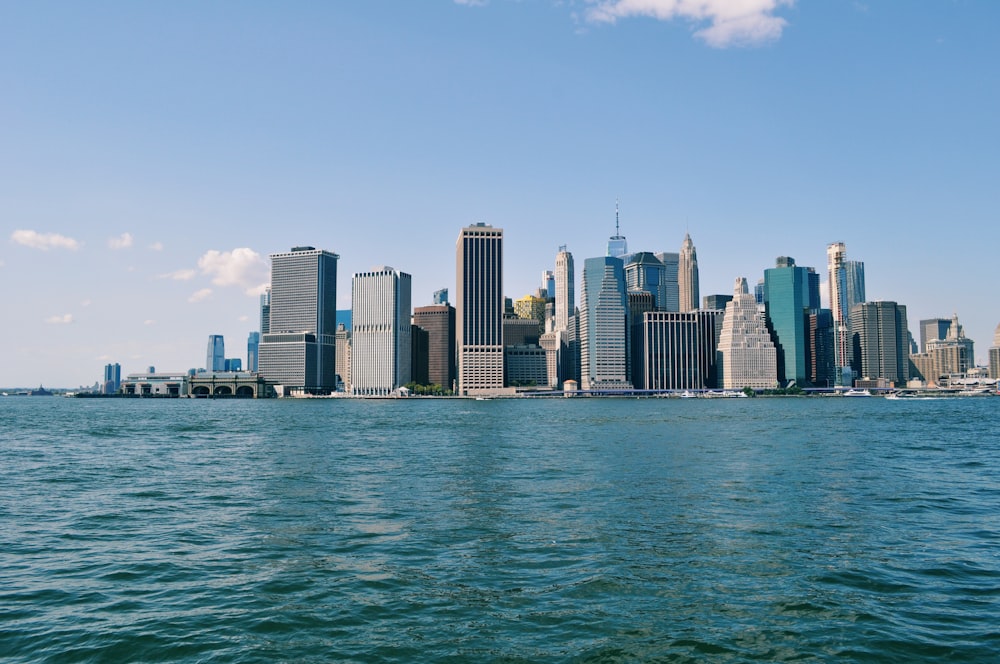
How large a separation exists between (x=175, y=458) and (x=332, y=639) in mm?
57036

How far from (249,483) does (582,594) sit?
114 feet

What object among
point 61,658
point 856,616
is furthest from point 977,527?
point 61,658

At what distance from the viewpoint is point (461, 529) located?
3456 centimetres

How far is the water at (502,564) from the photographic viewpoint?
65.8ft

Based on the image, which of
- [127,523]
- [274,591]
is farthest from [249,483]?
[274,591]

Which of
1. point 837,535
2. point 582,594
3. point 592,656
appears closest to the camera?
point 592,656

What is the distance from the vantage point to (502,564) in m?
28.2

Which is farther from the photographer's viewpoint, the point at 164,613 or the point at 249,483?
the point at 249,483

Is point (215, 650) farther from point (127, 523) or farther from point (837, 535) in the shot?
point (837, 535)

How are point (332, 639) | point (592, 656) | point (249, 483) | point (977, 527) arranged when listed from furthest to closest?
point (249, 483) → point (977, 527) → point (332, 639) → point (592, 656)

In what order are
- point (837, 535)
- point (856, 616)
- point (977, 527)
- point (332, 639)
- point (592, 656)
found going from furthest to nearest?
point (977, 527)
point (837, 535)
point (856, 616)
point (332, 639)
point (592, 656)

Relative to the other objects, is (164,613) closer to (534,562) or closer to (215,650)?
(215,650)

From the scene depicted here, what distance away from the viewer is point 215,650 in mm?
19484

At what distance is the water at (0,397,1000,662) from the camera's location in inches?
789
